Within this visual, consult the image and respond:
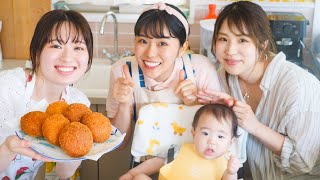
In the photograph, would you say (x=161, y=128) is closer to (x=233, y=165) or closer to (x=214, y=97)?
(x=214, y=97)

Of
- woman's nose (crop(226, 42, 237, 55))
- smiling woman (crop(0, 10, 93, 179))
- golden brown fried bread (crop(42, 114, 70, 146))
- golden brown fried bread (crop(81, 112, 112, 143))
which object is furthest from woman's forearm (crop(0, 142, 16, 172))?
woman's nose (crop(226, 42, 237, 55))

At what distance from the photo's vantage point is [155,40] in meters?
1.68

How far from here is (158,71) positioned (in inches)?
66.7

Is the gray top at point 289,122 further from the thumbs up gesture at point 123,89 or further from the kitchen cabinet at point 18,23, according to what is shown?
the kitchen cabinet at point 18,23

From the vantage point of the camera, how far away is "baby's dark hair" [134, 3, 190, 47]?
1668 mm

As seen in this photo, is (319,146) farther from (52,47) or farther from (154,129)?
(52,47)

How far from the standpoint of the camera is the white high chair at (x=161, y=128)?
1.76 meters

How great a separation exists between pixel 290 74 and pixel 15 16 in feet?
6.11

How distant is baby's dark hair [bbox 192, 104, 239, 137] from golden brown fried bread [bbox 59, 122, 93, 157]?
1.56ft

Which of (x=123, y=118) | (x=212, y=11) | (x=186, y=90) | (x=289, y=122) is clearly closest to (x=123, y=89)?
(x=123, y=118)

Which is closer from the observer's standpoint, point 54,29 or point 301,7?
point 54,29

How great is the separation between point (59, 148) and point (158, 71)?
0.50 metres

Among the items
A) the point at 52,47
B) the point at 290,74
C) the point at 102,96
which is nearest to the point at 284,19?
the point at 290,74

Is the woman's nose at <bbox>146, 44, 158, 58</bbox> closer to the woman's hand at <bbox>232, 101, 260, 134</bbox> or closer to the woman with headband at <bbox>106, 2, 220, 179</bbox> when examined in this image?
the woman with headband at <bbox>106, 2, 220, 179</bbox>
